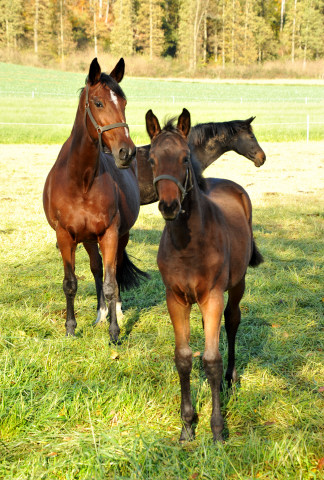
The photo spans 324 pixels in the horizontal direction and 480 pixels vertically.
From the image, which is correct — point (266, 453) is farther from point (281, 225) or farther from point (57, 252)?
point (281, 225)

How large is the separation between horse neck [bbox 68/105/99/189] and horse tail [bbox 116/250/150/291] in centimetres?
158

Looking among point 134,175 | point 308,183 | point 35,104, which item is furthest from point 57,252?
point 35,104

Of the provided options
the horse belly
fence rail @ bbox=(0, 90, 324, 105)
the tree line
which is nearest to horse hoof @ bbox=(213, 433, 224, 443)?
the horse belly

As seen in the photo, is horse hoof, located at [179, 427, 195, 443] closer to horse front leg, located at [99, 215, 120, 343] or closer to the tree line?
horse front leg, located at [99, 215, 120, 343]

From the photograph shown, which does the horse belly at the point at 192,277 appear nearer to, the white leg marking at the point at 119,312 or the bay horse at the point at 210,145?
the white leg marking at the point at 119,312

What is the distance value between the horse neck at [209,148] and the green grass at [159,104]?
2.53m

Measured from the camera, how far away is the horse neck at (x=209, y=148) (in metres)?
8.54

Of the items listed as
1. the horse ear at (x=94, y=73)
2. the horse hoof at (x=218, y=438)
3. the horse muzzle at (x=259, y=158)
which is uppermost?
the horse ear at (x=94, y=73)

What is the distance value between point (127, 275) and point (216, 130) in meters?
3.39

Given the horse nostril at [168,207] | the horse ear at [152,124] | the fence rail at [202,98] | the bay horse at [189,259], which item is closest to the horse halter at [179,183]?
the bay horse at [189,259]

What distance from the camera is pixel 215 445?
3.29m

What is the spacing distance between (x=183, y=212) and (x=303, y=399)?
1.73m

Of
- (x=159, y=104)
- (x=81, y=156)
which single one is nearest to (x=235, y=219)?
(x=81, y=156)

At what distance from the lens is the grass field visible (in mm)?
3123
